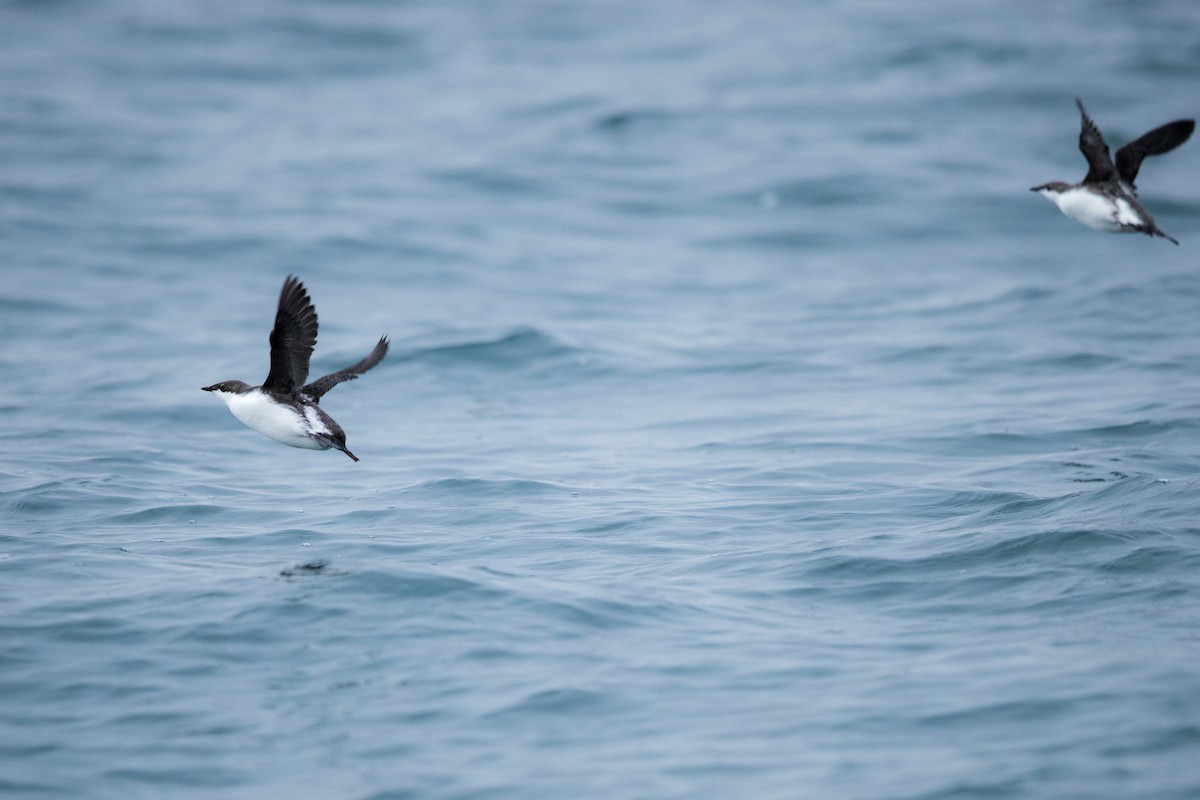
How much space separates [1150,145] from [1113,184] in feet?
1.59

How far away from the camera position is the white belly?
948 cm

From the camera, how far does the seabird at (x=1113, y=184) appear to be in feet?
38.0

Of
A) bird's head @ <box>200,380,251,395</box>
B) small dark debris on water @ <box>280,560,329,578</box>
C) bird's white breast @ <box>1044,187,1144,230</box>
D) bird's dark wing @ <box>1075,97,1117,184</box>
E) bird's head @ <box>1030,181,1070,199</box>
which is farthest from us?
bird's head @ <box>1030,181,1070,199</box>

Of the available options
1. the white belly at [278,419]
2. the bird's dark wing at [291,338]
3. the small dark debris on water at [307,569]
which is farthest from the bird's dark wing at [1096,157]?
the small dark debris on water at [307,569]

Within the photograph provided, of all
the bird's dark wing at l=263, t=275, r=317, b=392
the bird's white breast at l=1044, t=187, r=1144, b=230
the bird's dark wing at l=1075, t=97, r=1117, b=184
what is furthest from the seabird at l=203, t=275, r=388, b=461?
the bird's dark wing at l=1075, t=97, r=1117, b=184

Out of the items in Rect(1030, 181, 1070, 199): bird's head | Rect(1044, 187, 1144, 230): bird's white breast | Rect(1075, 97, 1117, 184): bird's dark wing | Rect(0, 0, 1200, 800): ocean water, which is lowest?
Rect(0, 0, 1200, 800): ocean water

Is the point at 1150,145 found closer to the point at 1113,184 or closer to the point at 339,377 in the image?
the point at 1113,184

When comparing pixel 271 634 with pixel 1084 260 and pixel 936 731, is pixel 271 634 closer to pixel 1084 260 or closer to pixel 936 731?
pixel 936 731

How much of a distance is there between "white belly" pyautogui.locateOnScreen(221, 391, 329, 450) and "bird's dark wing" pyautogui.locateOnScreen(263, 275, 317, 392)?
0.47 feet

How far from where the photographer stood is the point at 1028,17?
95.8 ft

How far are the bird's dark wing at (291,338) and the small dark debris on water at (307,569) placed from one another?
4.12 feet

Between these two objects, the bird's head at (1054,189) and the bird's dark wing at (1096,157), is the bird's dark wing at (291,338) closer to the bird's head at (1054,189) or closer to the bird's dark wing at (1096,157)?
the bird's head at (1054,189)

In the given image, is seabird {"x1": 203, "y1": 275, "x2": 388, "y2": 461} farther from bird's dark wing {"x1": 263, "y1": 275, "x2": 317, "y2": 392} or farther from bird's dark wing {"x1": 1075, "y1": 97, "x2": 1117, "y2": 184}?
bird's dark wing {"x1": 1075, "y1": 97, "x2": 1117, "y2": 184}

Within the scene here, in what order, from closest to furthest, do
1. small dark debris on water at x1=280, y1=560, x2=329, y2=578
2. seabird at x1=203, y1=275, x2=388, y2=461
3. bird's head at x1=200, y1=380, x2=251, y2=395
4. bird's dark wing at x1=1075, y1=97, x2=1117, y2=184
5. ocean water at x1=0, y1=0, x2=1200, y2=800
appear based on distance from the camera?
ocean water at x1=0, y1=0, x2=1200, y2=800 < small dark debris on water at x1=280, y1=560, x2=329, y2=578 < seabird at x1=203, y1=275, x2=388, y2=461 < bird's head at x1=200, y1=380, x2=251, y2=395 < bird's dark wing at x1=1075, y1=97, x2=1117, y2=184
